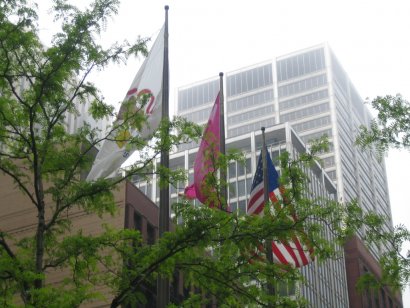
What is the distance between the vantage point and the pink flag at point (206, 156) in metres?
17.5

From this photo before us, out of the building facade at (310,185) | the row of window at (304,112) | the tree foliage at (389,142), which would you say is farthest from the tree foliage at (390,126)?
the row of window at (304,112)

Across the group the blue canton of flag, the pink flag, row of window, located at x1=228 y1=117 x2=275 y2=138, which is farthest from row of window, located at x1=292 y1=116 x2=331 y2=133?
the pink flag

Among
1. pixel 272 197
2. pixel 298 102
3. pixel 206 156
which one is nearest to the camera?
pixel 206 156

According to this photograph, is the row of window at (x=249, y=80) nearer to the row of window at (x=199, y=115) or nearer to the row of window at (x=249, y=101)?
the row of window at (x=249, y=101)

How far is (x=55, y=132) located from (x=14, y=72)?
1657 millimetres

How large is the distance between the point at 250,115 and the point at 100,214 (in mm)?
139965

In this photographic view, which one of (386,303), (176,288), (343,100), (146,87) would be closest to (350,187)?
(343,100)

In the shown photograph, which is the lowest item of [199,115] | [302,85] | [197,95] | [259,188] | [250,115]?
[259,188]

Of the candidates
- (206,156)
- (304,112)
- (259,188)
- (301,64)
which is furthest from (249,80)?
(206,156)

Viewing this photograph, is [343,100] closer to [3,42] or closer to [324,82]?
[324,82]

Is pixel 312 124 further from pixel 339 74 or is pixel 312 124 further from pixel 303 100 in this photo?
pixel 339 74

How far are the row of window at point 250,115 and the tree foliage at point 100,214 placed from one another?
451 feet

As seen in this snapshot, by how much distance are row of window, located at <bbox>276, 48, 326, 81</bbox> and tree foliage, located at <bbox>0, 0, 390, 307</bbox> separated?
468 feet

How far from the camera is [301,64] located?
161500 mm
